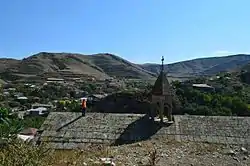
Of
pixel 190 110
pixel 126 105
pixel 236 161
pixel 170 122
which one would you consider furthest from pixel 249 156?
pixel 126 105

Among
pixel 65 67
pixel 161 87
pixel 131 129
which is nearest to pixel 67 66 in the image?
pixel 65 67

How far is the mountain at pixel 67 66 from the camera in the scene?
139m

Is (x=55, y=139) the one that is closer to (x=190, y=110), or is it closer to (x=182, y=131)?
(x=182, y=131)

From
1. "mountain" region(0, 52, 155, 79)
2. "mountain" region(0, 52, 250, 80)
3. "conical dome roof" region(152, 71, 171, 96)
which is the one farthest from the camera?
"mountain" region(0, 52, 155, 79)

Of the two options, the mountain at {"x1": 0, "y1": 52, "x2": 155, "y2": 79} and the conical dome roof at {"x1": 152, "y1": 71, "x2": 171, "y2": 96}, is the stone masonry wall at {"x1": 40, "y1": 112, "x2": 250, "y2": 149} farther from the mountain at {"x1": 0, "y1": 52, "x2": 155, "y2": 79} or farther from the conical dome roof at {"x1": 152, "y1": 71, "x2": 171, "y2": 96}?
the mountain at {"x1": 0, "y1": 52, "x2": 155, "y2": 79}

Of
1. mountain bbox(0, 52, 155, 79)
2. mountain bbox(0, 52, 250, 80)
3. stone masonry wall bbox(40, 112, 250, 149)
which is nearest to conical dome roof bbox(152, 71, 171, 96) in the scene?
stone masonry wall bbox(40, 112, 250, 149)

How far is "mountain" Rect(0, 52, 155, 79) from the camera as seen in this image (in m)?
139

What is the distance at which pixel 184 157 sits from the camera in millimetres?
14109

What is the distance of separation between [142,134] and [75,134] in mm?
3413

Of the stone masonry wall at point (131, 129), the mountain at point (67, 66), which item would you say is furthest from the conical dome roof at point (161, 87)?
the mountain at point (67, 66)

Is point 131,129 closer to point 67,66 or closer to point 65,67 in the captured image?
point 65,67

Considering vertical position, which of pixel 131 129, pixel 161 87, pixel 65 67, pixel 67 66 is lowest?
pixel 131 129

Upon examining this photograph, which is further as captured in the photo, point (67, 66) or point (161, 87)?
point (67, 66)

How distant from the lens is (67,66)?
156000 mm
